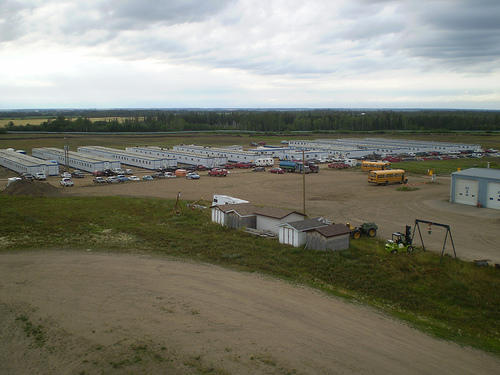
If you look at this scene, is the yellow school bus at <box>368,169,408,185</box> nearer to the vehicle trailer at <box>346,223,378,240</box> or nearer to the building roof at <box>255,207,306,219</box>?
the vehicle trailer at <box>346,223,378,240</box>

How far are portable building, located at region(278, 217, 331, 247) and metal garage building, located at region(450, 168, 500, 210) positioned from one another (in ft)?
46.7

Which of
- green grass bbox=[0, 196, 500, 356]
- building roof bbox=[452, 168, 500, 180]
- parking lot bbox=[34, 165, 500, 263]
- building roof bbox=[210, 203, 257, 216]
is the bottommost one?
parking lot bbox=[34, 165, 500, 263]

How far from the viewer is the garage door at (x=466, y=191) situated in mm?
27016

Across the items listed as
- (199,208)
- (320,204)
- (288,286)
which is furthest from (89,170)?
(288,286)

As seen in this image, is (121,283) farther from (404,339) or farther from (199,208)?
(199,208)

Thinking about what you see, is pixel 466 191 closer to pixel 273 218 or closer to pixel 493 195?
pixel 493 195

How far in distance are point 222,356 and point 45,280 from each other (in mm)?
7629

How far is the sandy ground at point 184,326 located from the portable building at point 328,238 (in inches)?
156

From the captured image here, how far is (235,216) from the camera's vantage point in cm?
2067

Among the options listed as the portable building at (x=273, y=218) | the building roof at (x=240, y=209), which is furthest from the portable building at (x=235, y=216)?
the portable building at (x=273, y=218)

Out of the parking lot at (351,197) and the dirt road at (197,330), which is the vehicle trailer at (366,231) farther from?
the dirt road at (197,330)

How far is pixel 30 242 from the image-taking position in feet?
58.2

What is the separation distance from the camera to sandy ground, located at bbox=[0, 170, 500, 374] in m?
8.88

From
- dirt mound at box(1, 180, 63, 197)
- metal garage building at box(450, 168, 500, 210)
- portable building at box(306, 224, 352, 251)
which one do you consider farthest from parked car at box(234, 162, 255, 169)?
portable building at box(306, 224, 352, 251)
